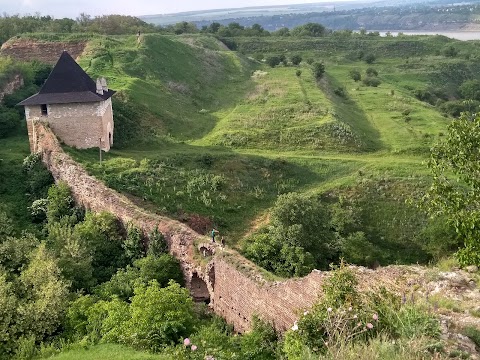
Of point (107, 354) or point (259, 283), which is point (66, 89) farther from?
point (107, 354)

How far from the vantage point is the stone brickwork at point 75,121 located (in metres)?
28.9

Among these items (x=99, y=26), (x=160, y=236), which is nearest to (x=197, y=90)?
(x=99, y=26)

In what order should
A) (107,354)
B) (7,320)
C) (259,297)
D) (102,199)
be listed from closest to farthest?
(107,354) → (259,297) → (7,320) → (102,199)

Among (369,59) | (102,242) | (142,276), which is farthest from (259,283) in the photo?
(369,59)

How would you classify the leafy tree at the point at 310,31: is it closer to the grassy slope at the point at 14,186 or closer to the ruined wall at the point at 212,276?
the grassy slope at the point at 14,186

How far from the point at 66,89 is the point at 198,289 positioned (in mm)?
15680

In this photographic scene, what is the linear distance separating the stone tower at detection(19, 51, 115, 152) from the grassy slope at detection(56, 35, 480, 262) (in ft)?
3.96

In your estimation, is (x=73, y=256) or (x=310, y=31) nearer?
Answer: (x=73, y=256)

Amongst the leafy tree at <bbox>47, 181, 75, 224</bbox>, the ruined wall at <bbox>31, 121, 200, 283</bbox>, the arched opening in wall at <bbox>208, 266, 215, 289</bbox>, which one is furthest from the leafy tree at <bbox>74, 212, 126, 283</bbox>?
the arched opening in wall at <bbox>208, 266, 215, 289</bbox>

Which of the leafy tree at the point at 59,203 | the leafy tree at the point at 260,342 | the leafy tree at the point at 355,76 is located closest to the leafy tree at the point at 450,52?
the leafy tree at the point at 355,76

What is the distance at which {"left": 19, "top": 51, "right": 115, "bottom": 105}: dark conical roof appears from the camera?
28.7m

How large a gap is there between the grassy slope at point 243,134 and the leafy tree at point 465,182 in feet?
44.5

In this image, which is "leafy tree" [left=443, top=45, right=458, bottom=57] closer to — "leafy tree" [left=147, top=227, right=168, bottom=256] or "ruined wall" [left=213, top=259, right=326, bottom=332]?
"leafy tree" [left=147, top=227, right=168, bottom=256]

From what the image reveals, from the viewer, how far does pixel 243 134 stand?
3766 centimetres
